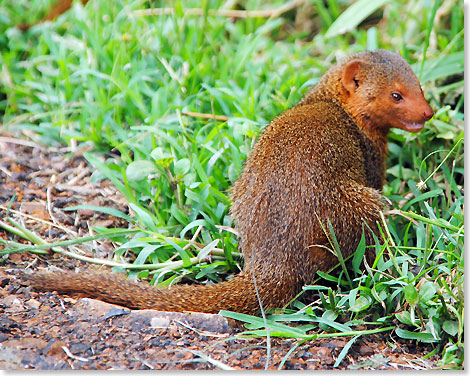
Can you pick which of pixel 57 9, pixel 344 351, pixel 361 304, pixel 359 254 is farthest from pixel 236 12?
pixel 344 351

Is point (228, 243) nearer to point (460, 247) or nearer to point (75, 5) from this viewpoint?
point (460, 247)

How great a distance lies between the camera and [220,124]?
3.22 metres

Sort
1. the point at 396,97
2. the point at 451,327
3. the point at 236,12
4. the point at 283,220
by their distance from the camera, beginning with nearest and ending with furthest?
the point at 451,327 < the point at 283,220 < the point at 396,97 < the point at 236,12

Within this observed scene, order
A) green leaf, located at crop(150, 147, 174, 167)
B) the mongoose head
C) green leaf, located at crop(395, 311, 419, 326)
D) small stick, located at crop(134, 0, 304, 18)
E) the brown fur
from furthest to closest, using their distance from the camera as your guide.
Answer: the brown fur, small stick, located at crop(134, 0, 304, 18), the mongoose head, green leaf, located at crop(150, 147, 174, 167), green leaf, located at crop(395, 311, 419, 326)

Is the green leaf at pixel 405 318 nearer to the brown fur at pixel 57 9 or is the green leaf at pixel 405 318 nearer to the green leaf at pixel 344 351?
the green leaf at pixel 344 351

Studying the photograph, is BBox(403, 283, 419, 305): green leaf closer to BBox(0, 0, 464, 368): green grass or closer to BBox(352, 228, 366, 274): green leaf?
BBox(0, 0, 464, 368): green grass

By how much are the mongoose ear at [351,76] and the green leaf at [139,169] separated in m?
1.16

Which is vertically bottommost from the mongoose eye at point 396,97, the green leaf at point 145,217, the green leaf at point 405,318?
the green leaf at point 405,318

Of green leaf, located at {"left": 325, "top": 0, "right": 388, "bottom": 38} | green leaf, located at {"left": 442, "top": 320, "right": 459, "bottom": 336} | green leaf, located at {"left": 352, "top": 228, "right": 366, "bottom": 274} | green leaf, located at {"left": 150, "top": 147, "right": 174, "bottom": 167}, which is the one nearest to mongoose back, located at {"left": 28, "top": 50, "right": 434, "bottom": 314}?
green leaf, located at {"left": 352, "top": 228, "right": 366, "bottom": 274}

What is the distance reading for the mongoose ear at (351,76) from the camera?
10.4 ft

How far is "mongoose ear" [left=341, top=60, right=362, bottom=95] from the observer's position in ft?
10.4

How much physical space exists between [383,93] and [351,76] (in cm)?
20

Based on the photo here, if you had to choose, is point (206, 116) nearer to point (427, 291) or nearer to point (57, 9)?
point (427, 291)

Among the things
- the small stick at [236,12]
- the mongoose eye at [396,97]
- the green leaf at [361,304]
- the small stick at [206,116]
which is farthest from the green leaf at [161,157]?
the small stick at [236,12]
